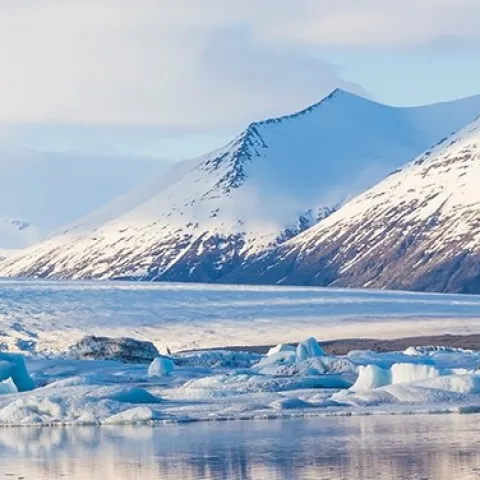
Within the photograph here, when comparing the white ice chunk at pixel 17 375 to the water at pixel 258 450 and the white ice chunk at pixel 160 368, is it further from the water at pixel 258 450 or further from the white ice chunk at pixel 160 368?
the water at pixel 258 450

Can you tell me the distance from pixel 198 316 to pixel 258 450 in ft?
135

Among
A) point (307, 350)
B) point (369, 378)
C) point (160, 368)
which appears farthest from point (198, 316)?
point (369, 378)

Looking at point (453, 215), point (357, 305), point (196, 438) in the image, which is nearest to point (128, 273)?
point (453, 215)

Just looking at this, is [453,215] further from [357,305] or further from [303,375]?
[303,375]

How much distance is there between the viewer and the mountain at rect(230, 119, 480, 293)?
162 metres

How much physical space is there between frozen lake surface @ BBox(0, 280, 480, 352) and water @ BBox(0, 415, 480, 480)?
28350 millimetres

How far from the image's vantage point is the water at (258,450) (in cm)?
2173

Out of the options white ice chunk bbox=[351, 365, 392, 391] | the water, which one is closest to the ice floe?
white ice chunk bbox=[351, 365, 392, 391]

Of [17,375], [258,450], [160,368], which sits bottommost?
[258,450]

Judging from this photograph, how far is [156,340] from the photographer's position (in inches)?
2418

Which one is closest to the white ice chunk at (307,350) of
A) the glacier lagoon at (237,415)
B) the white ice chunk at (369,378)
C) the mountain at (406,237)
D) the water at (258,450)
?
the glacier lagoon at (237,415)

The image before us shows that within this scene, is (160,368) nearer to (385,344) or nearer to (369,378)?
(369,378)

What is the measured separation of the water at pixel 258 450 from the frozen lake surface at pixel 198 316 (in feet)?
93.0

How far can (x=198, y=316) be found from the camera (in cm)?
6544
